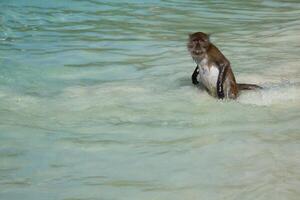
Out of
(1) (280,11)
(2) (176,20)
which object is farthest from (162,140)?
(1) (280,11)

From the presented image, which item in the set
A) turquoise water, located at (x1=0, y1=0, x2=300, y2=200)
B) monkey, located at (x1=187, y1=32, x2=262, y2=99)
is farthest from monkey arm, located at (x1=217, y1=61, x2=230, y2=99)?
turquoise water, located at (x1=0, y1=0, x2=300, y2=200)

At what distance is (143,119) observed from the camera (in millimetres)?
6266

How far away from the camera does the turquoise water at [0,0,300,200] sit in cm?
470

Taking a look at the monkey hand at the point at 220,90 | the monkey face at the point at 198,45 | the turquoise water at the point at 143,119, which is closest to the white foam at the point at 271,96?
the turquoise water at the point at 143,119

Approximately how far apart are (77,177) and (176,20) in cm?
867

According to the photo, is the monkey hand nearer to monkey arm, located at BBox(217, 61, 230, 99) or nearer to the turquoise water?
monkey arm, located at BBox(217, 61, 230, 99)

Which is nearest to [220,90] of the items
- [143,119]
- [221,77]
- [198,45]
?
[221,77]

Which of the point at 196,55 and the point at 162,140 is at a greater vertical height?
the point at 196,55

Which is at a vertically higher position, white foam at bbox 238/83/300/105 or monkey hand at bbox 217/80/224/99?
monkey hand at bbox 217/80/224/99

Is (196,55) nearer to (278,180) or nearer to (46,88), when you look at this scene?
(46,88)

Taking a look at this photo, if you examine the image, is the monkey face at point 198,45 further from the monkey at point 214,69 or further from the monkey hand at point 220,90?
the monkey hand at point 220,90

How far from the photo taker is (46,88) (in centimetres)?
766

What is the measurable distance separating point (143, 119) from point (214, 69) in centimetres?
104

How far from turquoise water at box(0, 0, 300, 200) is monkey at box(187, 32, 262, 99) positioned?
0.13m
